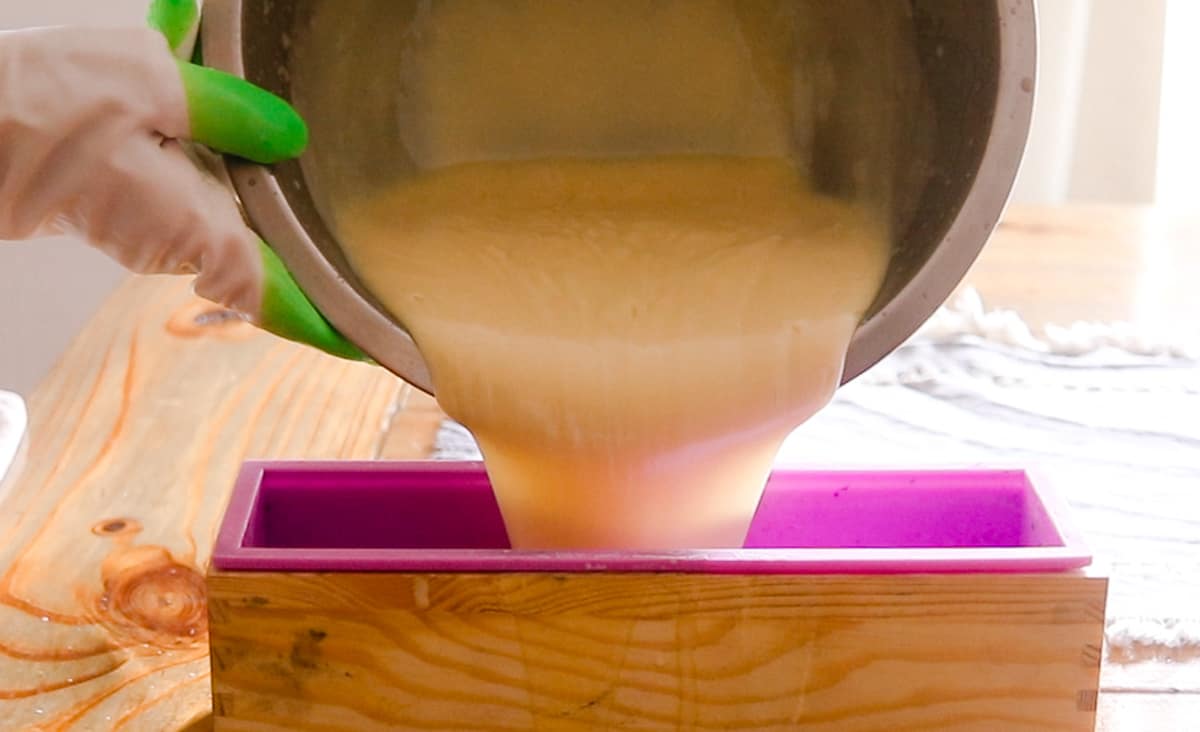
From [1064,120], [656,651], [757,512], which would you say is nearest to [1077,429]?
[757,512]

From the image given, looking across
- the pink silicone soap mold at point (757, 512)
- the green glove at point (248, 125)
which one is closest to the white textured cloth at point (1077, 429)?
the pink silicone soap mold at point (757, 512)

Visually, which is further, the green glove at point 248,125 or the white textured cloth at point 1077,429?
the white textured cloth at point 1077,429

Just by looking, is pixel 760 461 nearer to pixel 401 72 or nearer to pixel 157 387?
pixel 401 72

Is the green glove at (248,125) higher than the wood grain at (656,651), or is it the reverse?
the green glove at (248,125)

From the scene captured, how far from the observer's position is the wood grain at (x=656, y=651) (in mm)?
658

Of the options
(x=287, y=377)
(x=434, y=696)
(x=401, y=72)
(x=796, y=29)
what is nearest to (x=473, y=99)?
(x=401, y=72)

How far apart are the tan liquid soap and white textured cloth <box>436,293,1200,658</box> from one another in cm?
10

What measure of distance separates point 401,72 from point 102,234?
179 millimetres

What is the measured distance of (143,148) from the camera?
64cm

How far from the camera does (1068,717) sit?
2.21ft

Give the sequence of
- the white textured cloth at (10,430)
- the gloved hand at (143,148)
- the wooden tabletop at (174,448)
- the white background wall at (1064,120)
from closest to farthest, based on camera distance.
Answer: the gloved hand at (143,148) → the wooden tabletop at (174,448) → the white textured cloth at (10,430) → the white background wall at (1064,120)

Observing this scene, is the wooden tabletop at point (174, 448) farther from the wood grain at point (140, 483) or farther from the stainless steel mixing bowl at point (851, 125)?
the stainless steel mixing bowl at point (851, 125)

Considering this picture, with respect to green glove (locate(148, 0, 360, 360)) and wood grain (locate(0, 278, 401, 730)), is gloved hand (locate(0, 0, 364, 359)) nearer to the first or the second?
green glove (locate(148, 0, 360, 360))

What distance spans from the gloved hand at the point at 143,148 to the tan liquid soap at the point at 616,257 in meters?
0.08
